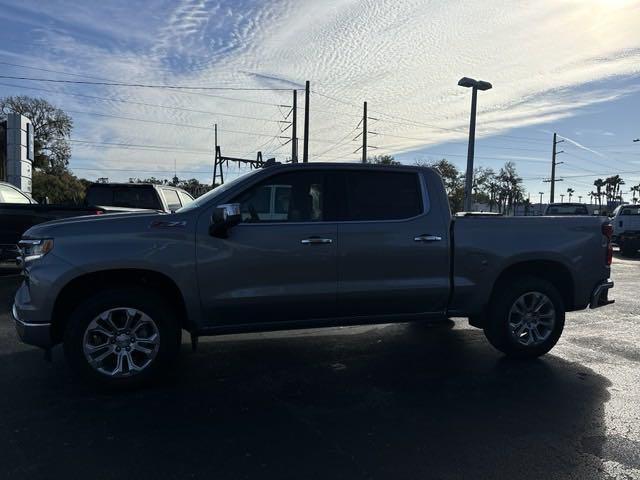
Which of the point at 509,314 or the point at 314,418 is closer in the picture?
the point at 314,418

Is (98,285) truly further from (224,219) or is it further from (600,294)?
(600,294)

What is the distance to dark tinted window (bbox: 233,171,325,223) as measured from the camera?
15.7ft

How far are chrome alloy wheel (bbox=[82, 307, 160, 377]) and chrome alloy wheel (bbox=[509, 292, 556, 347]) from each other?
142 inches

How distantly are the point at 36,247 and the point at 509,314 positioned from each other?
14.8 feet

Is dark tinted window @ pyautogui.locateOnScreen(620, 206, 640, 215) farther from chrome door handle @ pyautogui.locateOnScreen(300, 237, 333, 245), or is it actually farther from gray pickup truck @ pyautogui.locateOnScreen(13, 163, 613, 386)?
chrome door handle @ pyautogui.locateOnScreen(300, 237, 333, 245)

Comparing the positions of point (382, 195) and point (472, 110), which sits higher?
point (472, 110)

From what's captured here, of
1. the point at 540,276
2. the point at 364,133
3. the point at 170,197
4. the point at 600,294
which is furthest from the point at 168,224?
the point at 364,133

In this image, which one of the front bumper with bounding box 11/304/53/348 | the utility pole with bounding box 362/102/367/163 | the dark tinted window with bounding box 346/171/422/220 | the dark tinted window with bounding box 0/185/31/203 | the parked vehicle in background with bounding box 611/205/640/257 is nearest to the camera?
the front bumper with bounding box 11/304/53/348

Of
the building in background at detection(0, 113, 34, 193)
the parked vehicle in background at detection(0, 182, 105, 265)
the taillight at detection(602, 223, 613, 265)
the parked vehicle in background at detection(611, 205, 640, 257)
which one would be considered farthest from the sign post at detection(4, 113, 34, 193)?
the parked vehicle in background at detection(611, 205, 640, 257)

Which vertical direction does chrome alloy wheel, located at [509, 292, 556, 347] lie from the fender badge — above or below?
below

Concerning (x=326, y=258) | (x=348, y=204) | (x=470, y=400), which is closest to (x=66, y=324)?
(x=326, y=258)

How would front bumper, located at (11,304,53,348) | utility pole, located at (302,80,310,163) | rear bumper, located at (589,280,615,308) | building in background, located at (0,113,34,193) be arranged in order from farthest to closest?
utility pole, located at (302,80,310,163) < building in background, located at (0,113,34,193) < rear bumper, located at (589,280,615,308) < front bumper, located at (11,304,53,348)

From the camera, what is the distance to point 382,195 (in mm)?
5152

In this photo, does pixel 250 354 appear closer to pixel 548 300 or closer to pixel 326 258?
pixel 326 258
